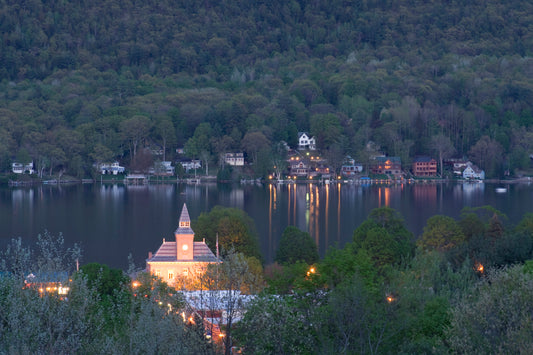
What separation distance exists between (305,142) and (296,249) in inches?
1360

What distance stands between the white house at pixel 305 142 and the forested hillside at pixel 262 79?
0.80 m

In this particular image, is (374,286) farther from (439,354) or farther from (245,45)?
(245,45)

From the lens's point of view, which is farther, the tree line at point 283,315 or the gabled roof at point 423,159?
the gabled roof at point 423,159

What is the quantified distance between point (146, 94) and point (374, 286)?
50416mm

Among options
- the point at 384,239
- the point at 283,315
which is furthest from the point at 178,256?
the point at 283,315

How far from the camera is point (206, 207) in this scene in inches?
1204

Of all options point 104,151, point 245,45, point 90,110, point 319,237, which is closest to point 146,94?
point 90,110

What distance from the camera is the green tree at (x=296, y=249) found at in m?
16.5

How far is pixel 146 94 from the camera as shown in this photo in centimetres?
5781

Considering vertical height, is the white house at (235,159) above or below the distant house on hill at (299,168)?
above

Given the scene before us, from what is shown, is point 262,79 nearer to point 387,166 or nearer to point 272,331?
point 387,166

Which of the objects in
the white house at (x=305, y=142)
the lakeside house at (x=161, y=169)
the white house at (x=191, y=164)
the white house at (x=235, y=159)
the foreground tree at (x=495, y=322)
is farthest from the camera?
the white house at (x=305, y=142)

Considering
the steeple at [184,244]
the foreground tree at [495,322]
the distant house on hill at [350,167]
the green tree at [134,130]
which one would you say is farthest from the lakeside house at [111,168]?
the foreground tree at [495,322]

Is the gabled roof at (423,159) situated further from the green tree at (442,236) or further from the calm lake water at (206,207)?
the green tree at (442,236)
